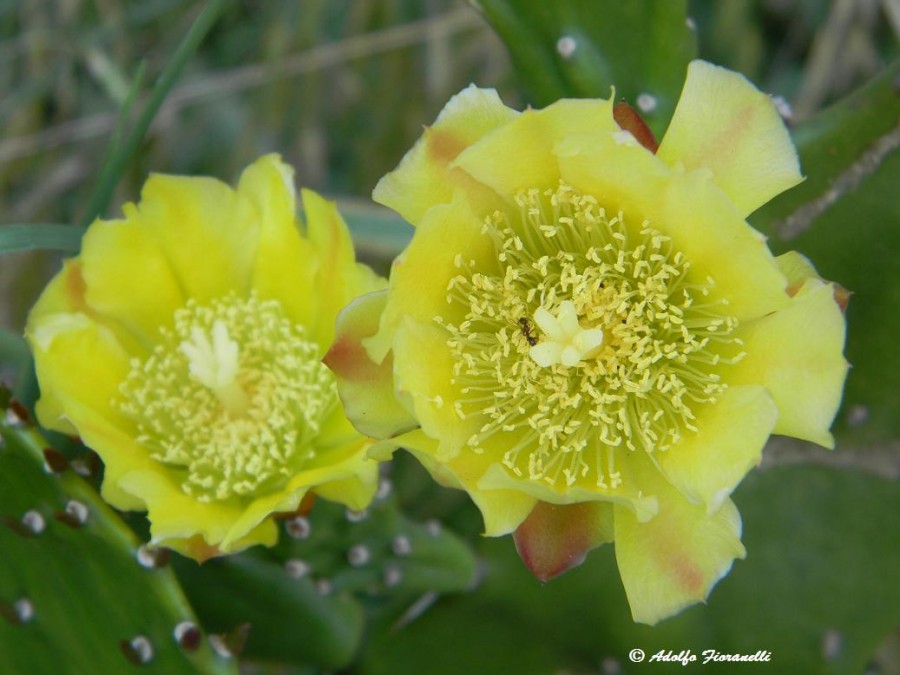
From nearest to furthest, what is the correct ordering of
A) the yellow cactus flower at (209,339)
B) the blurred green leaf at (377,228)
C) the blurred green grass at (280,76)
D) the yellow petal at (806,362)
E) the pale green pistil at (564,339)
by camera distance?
the yellow petal at (806,362) < the pale green pistil at (564,339) < the yellow cactus flower at (209,339) < the blurred green leaf at (377,228) < the blurred green grass at (280,76)

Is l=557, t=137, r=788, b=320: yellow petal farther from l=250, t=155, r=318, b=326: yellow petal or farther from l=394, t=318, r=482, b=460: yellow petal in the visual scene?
l=250, t=155, r=318, b=326: yellow petal

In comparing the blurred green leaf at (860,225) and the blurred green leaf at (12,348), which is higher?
the blurred green leaf at (860,225)

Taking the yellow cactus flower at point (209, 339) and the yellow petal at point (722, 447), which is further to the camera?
the yellow cactus flower at point (209, 339)

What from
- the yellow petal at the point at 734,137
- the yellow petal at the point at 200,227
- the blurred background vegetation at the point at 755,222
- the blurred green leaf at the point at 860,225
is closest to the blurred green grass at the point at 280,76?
the blurred background vegetation at the point at 755,222

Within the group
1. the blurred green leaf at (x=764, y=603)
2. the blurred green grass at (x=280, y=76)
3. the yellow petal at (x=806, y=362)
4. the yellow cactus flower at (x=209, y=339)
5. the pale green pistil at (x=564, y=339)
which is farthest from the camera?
the blurred green grass at (x=280, y=76)

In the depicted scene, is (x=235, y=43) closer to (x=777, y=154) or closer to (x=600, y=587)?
(x=600, y=587)

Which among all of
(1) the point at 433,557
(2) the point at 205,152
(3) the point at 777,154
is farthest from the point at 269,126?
(3) the point at 777,154

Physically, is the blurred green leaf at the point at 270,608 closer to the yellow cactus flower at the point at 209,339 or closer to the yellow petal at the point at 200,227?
the yellow cactus flower at the point at 209,339
